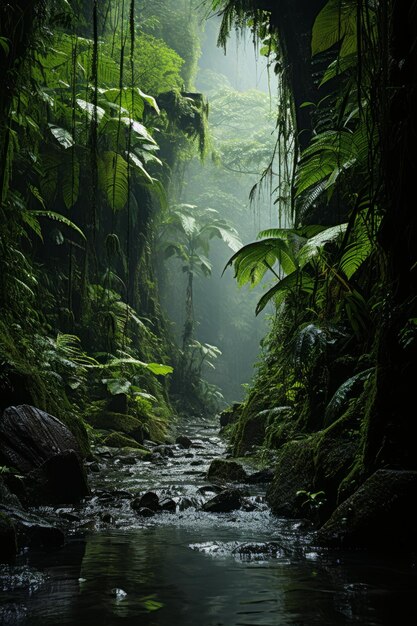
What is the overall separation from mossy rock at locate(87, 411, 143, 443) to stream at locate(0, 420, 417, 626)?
4.42 meters

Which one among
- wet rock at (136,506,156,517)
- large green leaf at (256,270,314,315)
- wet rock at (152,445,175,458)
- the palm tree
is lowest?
wet rock at (136,506,156,517)

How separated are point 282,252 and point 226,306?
2406cm

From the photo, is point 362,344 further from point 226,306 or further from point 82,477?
point 226,306

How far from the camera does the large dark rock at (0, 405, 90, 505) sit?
12.8 feet

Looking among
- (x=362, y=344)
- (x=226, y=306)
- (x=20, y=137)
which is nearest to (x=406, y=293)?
(x=362, y=344)

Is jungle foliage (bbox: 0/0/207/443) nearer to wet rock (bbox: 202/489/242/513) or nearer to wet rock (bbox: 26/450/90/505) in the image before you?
wet rock (bbox: 26/450/90/505)

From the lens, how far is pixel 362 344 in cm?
432

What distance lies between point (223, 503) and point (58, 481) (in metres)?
1.03

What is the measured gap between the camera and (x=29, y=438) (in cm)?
421

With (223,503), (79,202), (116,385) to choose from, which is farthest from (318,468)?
(79,202)

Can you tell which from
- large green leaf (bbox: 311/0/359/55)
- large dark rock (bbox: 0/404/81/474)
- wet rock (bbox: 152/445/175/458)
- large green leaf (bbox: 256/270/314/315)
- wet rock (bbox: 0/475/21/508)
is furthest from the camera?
wet rock (bbox: 152/445/175/458)

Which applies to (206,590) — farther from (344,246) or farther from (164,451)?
(164,451)

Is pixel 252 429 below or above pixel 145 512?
above

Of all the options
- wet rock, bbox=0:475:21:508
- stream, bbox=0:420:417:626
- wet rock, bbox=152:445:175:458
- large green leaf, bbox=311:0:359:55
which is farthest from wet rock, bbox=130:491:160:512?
large green leaf, bbox=311:0:359:55
